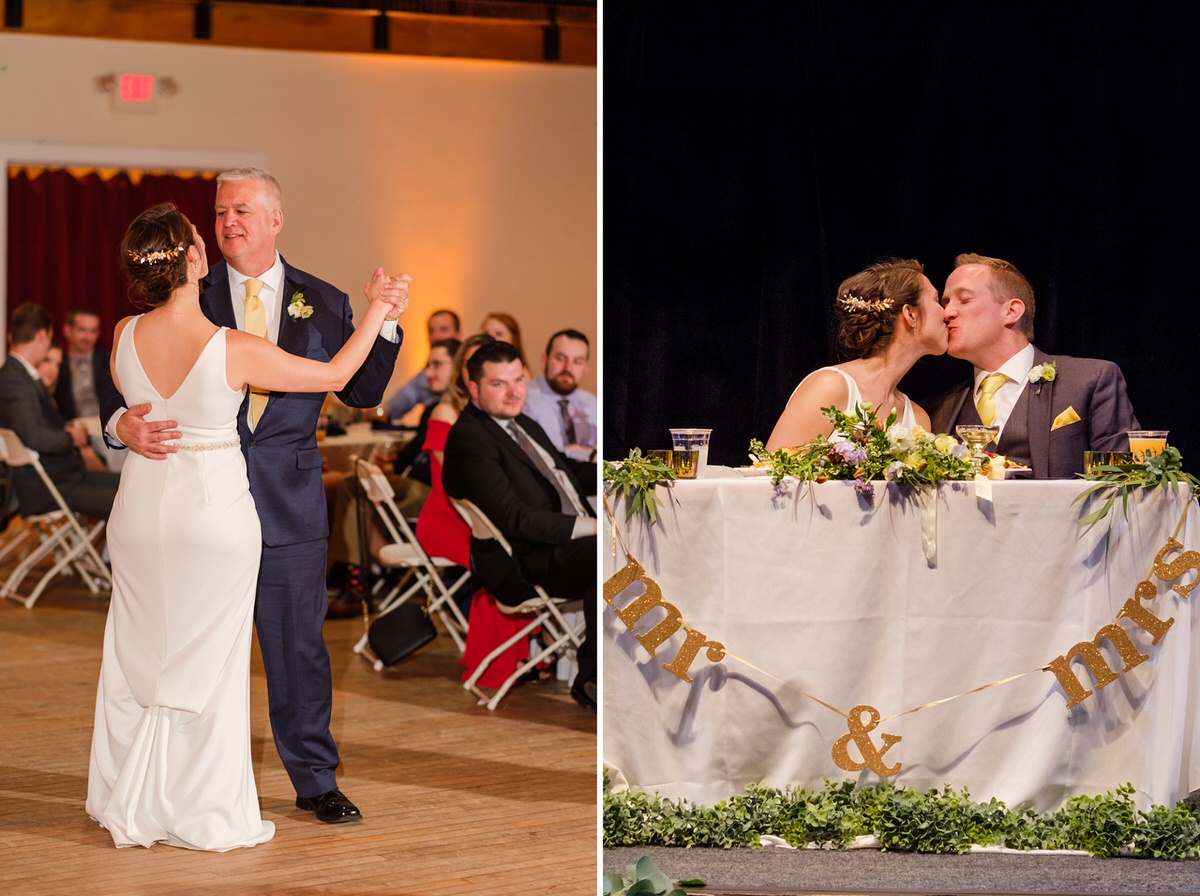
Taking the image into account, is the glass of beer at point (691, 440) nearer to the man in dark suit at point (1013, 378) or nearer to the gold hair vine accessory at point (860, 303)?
the gold hair vine accessory at point (860, 303)

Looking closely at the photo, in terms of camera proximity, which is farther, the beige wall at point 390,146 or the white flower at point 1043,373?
the beige wall at point 390,146

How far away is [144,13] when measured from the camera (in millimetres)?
9828

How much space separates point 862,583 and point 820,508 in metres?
0.23

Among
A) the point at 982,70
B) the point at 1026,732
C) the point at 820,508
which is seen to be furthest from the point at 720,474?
the point at 982,70

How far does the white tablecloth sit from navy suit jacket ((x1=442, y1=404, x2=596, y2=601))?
1.47 meters

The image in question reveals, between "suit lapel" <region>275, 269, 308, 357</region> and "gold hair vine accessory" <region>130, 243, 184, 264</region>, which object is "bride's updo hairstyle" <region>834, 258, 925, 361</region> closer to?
"suit lapel" <region>275, 269, 308, 357</region>

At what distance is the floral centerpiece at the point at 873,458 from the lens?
3686mm

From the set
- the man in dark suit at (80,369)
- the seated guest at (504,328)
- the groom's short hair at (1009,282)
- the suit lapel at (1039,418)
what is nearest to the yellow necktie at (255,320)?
the groom's short hair at (1009,282)

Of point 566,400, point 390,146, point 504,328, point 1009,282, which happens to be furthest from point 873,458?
point 390,146

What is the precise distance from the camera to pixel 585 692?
5246 millimetres

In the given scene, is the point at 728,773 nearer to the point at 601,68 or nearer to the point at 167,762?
the point at 167,762

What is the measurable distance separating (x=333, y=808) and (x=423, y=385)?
573 centimetres

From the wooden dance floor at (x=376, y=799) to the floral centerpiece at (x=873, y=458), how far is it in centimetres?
117

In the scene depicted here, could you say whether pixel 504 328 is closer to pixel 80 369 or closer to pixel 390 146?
pixel 390 146
